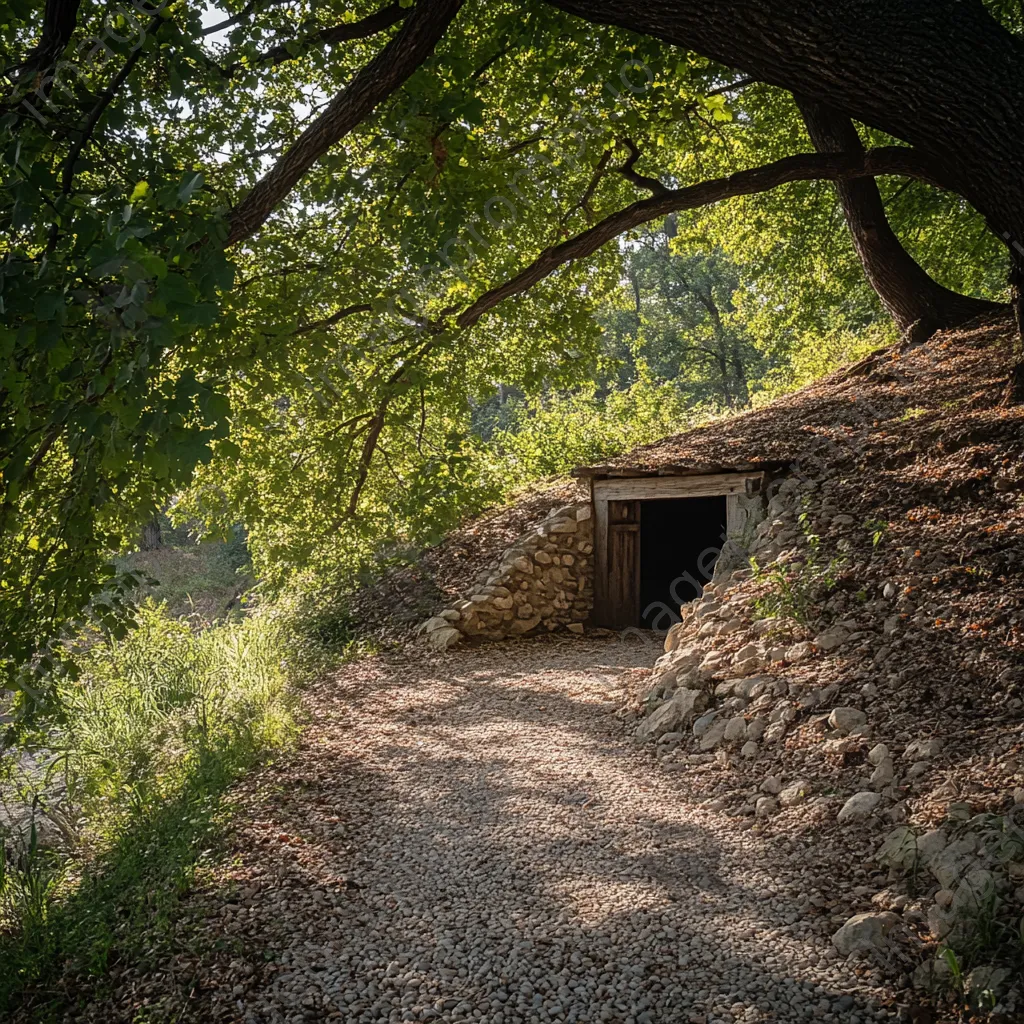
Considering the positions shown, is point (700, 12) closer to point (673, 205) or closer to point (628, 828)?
point (673, 205)

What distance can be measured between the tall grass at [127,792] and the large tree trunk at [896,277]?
304 inches

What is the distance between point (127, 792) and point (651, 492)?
5719 millimetres

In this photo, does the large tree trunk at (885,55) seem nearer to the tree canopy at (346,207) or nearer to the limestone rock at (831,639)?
the tree canopy at (346,207)

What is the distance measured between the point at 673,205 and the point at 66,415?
4513 millimetres

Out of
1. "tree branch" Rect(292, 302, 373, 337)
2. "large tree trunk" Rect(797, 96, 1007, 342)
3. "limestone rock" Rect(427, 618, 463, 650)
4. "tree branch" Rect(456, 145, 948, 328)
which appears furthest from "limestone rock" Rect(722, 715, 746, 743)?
"large tree trunk" Rect(797, 96, 1007, 342)

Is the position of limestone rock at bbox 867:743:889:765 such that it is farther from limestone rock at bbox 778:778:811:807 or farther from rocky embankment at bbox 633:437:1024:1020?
limestone rock at bbox 778:778:811:807

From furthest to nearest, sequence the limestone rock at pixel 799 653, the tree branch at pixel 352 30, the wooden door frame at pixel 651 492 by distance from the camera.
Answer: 1. the wooden door frame at pixel 651 492
2. the limestone rock at pixel 799 653
3. the tree branch at pixel 352 30

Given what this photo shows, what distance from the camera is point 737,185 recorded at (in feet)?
18.7

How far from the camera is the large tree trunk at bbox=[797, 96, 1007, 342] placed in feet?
31.0

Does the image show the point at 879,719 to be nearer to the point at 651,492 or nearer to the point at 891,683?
the point at 891,683

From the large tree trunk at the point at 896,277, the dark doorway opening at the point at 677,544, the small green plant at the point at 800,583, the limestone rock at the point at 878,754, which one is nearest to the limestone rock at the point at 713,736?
the small green plant at the point at 800,583

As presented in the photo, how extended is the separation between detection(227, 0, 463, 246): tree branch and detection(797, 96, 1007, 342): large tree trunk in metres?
6.28

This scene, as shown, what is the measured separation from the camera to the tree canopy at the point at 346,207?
251cm

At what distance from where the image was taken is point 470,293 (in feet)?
25.4
